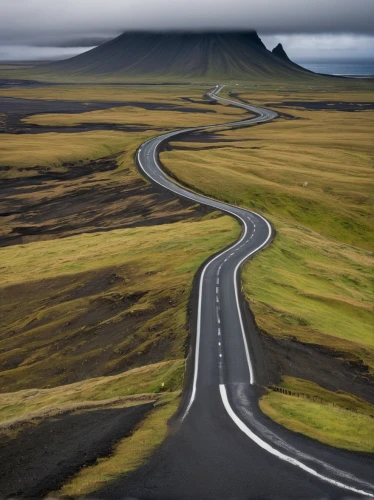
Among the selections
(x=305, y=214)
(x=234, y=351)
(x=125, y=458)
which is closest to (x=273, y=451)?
(x=125, y=458)

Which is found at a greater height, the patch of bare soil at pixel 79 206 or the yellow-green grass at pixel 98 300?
the patch of bare soil at pixel 79 206

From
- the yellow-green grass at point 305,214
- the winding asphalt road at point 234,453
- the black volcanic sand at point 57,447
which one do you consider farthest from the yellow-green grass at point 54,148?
the black volcanic sand at point 57,447

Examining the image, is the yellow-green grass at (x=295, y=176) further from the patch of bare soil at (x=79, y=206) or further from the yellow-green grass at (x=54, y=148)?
the yellow-green grass at (x=54, y=148)

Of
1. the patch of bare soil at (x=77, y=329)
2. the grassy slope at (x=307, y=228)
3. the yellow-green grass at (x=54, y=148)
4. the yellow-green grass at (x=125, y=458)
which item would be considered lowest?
the patch of bare soil at (x=77, y=329)

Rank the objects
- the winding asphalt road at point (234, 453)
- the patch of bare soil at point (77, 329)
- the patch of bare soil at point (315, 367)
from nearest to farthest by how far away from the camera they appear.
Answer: the winding asphalt road at point (234, 453) → the patch of bare soil at point (315, 367) → the patch of bare soil at point (77, 329)

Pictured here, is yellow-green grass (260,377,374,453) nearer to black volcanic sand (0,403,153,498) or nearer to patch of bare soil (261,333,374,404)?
patch of bare soil (261,333,374,404)

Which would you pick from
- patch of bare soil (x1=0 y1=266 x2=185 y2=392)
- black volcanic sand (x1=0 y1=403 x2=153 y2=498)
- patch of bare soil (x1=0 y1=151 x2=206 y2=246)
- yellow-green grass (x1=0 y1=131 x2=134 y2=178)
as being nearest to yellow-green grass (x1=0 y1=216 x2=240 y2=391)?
patch of bare soil (x1=0 y1=266 x2=185 y2=392)
